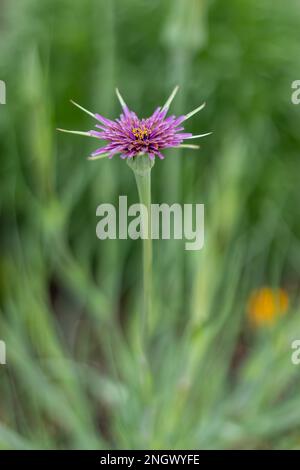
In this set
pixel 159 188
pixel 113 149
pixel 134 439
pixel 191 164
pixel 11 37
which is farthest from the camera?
pixel 11 37

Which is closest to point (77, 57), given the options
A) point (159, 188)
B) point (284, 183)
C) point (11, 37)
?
point (11, 37)

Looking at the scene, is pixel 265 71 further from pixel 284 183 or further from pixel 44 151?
pixel 44 151

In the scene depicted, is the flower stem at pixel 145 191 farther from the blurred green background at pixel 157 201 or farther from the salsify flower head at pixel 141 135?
the blurred green background at pixel 157 201

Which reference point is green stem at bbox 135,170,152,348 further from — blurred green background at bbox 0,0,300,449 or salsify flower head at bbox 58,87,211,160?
blurred green background at bbox 0,0,300,449

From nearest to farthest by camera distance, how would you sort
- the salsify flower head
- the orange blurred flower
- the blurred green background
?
the salsify flower head
the blurred green background
the orange blurred flower

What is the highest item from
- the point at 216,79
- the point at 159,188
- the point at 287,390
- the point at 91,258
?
the point at 216,79

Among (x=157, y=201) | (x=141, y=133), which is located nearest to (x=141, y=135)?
(x=141, y=133)

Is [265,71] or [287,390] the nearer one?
[287,390]

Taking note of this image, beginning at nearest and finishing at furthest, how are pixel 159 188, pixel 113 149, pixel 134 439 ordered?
pixel 113 149 < pixel 134 439 < pixel 159 188

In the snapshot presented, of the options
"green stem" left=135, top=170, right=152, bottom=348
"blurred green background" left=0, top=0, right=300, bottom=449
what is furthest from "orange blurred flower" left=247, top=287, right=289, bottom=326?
"green stem" left=135, top=170, right=152, bottom=348
